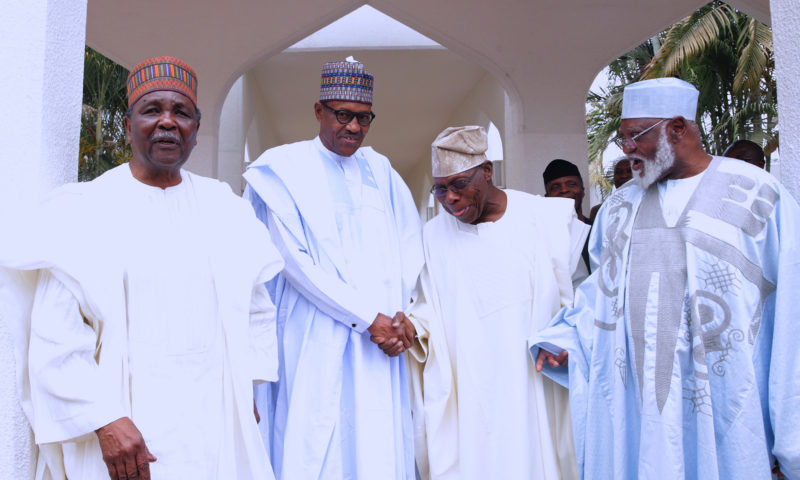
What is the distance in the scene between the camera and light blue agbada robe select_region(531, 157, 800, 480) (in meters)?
2.29

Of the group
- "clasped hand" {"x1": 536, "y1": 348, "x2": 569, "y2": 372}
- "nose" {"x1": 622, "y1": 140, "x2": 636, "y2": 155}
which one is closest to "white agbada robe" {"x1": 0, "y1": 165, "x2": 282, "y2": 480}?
"clasped hand" {"x1": 536, "y1": 348, "x2": 569, "y2": 372}

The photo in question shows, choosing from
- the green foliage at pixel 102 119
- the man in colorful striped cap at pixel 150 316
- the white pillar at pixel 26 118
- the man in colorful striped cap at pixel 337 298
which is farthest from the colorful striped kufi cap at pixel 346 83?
the green foliage at pixel 102 119

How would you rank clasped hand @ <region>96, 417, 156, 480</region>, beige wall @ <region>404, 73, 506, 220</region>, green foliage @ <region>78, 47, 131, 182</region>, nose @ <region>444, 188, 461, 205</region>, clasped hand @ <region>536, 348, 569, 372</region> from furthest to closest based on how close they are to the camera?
green foliage @ <region>78, 47, 131, 182</region> → beige wall @ <region>404, 73, 506, 220</region> → nose @ <region>444, 188, 461, 205</region> → clasped hand @ <region>536, 348, 569, 372</region> → clasped hand @ <region>96, 417, 156, 480</region>

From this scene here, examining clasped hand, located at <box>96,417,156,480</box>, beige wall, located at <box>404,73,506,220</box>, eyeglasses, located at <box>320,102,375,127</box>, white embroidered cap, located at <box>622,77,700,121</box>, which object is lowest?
clasped hand, located at <box>96,417,156,480</box>

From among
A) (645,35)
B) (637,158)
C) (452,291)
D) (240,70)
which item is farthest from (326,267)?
(645,35)

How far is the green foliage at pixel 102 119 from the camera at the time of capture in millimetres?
15172

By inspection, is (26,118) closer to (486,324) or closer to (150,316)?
(150,316)

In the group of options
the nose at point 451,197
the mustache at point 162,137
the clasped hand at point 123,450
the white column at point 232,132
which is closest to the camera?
the clasped hand at point 123,450

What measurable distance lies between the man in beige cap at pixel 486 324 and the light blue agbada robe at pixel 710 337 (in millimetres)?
464

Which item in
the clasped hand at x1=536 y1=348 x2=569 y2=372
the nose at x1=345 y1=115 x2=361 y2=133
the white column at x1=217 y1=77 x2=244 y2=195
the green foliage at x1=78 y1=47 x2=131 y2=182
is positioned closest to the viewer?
the clasped hand at x1=536 y1=348 x2=569 y2=372

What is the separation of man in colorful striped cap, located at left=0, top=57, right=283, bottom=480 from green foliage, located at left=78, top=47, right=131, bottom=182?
13442 mm

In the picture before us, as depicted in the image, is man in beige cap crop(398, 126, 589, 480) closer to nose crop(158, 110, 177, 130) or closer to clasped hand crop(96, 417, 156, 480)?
nose crop(158, 110, 177, 130)

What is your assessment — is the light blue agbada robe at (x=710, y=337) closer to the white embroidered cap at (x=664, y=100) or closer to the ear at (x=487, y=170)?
the white embroidered cap at (x=664, y=100)

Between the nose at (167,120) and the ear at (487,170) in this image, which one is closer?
the nose at (167,120)
